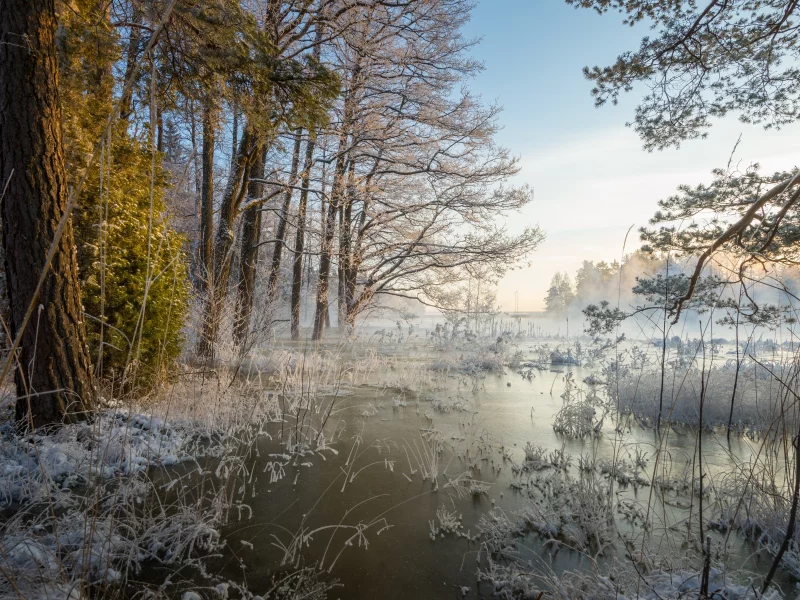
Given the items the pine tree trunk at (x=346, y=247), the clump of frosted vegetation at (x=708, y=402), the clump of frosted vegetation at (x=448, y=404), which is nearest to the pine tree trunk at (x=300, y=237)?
the pine tree trunk at (x=346, y=247)

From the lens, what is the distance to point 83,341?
3857mm

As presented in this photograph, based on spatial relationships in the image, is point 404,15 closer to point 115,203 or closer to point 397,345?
point 115,203

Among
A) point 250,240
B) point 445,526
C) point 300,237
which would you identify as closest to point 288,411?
point 445,526

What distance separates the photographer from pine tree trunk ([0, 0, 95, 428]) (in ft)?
10.9

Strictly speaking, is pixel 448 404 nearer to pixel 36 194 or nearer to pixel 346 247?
pixel 36 194

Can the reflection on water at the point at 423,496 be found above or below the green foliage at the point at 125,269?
below

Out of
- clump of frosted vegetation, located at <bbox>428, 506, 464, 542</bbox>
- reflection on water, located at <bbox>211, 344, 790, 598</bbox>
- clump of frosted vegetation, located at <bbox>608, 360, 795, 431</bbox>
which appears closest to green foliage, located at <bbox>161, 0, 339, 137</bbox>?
reflection on water, located at <bbox>211, 344, 790, 598</bbox>

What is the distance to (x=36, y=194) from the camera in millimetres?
3420

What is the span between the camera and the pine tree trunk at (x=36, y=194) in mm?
3328

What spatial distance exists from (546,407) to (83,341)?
6.47 metres

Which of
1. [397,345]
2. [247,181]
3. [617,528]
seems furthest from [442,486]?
[397,345]

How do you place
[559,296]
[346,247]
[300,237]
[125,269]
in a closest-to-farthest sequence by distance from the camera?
[125,269], [346,247], [300,237], [559,296]

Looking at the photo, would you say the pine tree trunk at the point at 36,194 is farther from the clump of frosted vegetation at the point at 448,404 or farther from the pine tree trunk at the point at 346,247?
the pine tree trunk at the point at 346,247

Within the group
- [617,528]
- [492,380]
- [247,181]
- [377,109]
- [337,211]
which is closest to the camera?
[617,528]
